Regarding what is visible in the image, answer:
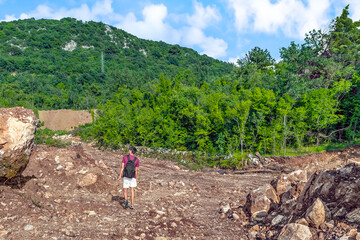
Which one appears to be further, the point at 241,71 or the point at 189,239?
the point at 241,71

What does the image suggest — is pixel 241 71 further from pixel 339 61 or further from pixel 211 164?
pixel 211 164

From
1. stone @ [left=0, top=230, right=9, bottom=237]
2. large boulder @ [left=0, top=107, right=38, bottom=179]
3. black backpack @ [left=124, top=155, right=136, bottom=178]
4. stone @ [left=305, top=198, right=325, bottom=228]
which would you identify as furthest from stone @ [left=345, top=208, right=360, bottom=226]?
large boulder @ [left=0, top=107, right=38, bottom=179]

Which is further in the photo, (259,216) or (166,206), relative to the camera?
(166,206)

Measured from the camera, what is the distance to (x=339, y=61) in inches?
845

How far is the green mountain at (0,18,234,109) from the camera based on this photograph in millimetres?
41750

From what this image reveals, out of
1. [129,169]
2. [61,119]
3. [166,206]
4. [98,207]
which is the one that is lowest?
[166,206]

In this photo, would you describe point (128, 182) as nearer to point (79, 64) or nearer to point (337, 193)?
point (337, 193)

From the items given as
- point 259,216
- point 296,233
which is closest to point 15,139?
point 259,216

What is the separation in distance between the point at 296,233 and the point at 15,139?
23.6 feet

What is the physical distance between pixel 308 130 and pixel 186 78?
1707 centimetres

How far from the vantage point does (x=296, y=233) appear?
4375 millimetres

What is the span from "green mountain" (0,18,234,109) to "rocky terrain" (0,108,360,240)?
67.5 ft

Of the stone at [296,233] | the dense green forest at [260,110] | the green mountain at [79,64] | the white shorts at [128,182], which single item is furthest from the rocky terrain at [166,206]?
the green mountain at [79,64]

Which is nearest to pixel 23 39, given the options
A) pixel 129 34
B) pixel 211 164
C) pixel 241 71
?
pixel 129 34
